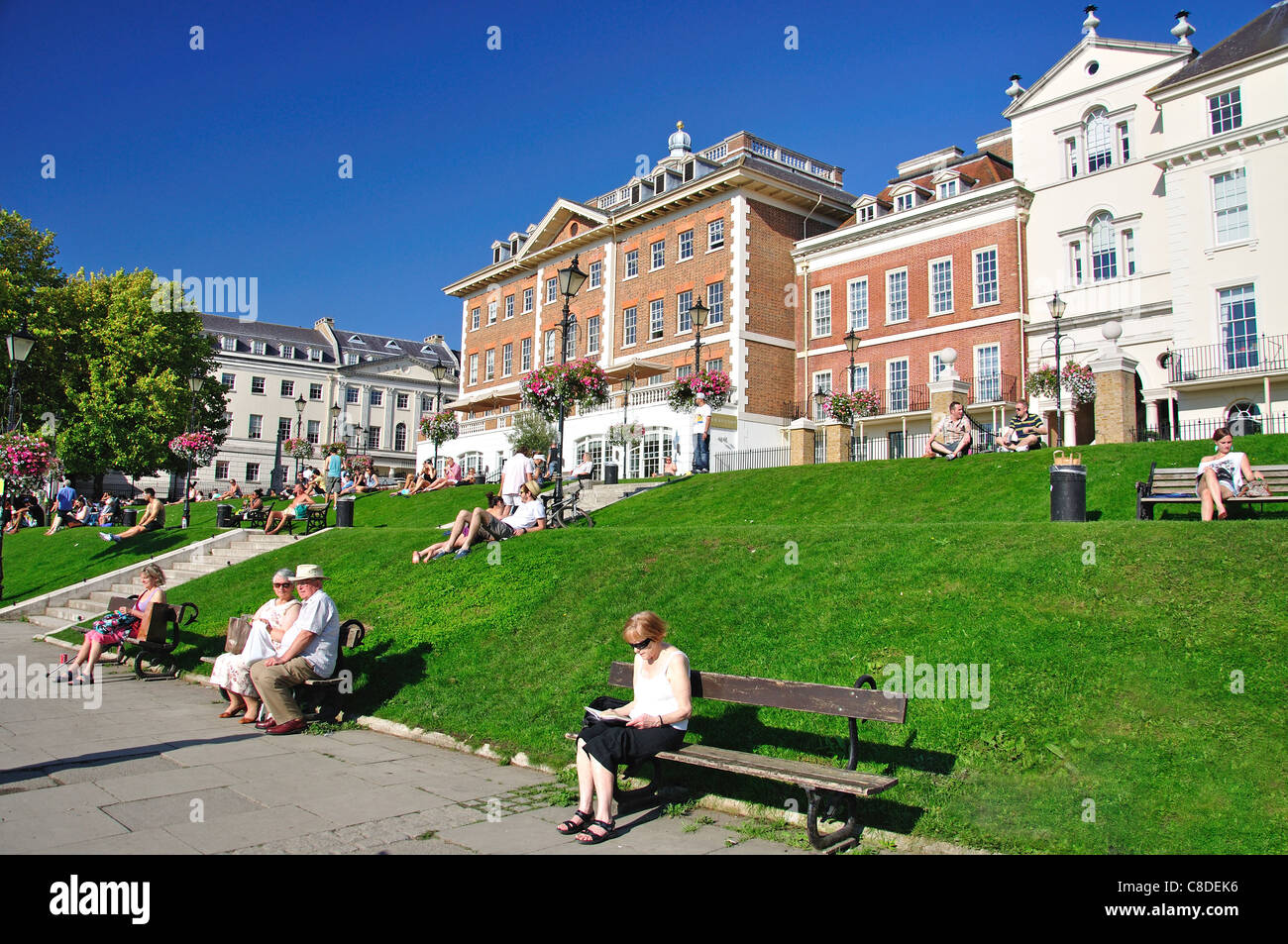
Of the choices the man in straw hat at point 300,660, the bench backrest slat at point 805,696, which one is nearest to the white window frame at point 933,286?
the man in straw hat at point 300,660

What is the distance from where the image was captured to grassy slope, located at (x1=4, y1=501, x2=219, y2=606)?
20.8m

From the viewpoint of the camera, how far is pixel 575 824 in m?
5.22

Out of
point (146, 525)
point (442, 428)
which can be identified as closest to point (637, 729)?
point (146, 525)

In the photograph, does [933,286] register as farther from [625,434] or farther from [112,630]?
[112,630]

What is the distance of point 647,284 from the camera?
4134cm

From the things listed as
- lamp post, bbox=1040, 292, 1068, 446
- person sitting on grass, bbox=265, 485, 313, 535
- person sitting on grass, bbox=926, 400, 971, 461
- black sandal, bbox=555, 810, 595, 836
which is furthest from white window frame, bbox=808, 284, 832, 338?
black sandal, bbox=555, 810, 595, 836

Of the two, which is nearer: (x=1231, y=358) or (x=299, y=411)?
(x=1231, y=358)

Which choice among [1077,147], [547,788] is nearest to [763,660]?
[547,788]

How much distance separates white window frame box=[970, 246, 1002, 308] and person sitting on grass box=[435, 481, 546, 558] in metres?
23.3

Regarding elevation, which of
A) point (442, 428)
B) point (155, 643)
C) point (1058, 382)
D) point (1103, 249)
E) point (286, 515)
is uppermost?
point (1103, 249)

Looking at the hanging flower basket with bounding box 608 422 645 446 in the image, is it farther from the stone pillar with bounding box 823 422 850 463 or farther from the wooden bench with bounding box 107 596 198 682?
the wooden bench with bounding box 107 596 198 682

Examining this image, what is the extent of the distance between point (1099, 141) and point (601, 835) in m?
33.3
